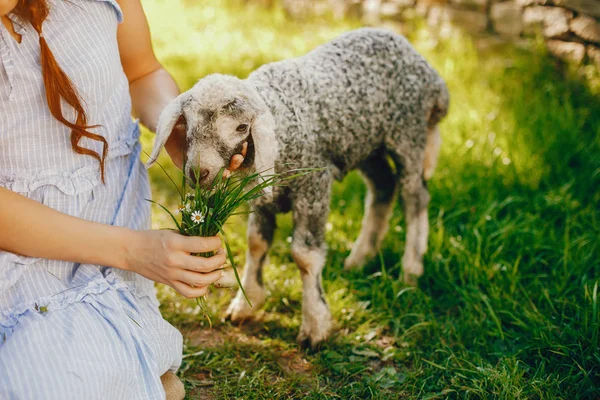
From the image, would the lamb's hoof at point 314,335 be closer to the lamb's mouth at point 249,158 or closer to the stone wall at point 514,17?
the lamb's mouth at point 249,158

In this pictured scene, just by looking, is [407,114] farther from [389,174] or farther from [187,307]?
[187,307]

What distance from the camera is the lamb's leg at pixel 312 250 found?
2785 millimetres

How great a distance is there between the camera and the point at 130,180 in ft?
7.62

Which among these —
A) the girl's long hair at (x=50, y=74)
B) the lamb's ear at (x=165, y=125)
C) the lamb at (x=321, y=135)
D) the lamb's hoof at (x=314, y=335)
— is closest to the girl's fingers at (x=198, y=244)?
the lamb at (x=321, y=135)

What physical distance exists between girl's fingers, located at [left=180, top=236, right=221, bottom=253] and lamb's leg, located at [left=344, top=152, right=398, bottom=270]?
5.51 feet

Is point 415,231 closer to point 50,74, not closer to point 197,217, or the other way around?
point 197,217

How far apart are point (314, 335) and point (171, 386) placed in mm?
880

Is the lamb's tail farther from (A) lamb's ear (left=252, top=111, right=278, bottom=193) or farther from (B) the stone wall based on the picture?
(B) the stone wall

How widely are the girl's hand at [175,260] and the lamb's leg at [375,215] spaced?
167 centimetres

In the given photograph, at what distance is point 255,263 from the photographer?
3125mm

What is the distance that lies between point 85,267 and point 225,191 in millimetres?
540

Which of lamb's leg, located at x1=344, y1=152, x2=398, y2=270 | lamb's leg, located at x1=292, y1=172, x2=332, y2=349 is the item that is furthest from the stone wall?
lamb's leg, located at x1=292, y1=172, x2=332, y2=349

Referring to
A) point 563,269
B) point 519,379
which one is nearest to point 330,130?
point 519,379

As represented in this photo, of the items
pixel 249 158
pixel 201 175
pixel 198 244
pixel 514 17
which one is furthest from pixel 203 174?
pixel 514 17
